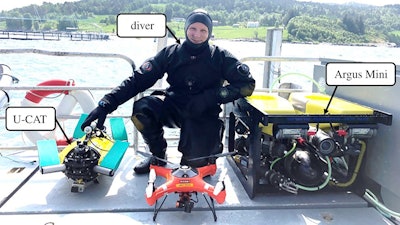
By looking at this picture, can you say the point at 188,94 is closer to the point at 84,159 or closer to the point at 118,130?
the point at 118,130

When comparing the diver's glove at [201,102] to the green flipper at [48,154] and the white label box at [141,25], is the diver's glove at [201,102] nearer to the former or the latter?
the green flipper at [48,154]

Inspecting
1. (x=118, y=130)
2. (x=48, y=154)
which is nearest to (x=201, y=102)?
(x=118, y=130)

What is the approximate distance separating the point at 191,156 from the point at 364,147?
1.11m

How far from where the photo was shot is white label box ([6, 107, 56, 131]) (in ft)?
9.93

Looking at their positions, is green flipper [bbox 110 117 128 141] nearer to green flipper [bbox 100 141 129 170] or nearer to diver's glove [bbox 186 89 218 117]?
green flipper [bbox 100 141 129 170]

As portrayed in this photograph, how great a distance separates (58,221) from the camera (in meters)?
2.06

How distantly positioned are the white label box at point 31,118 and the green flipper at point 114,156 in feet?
2.55

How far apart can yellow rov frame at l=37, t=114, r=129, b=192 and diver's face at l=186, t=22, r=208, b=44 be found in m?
0.85

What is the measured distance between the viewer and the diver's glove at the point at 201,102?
2.50 meters

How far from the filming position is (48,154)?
246 cm

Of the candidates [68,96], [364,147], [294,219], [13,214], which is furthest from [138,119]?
[68,96]

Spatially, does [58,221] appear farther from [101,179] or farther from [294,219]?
[294,219]

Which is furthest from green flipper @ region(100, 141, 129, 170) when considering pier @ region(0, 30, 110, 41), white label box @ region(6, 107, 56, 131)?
pier @ region(0, 30, 110, 41)

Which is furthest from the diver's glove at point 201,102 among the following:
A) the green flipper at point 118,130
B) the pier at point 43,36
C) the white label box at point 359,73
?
the pier at point 43,36
